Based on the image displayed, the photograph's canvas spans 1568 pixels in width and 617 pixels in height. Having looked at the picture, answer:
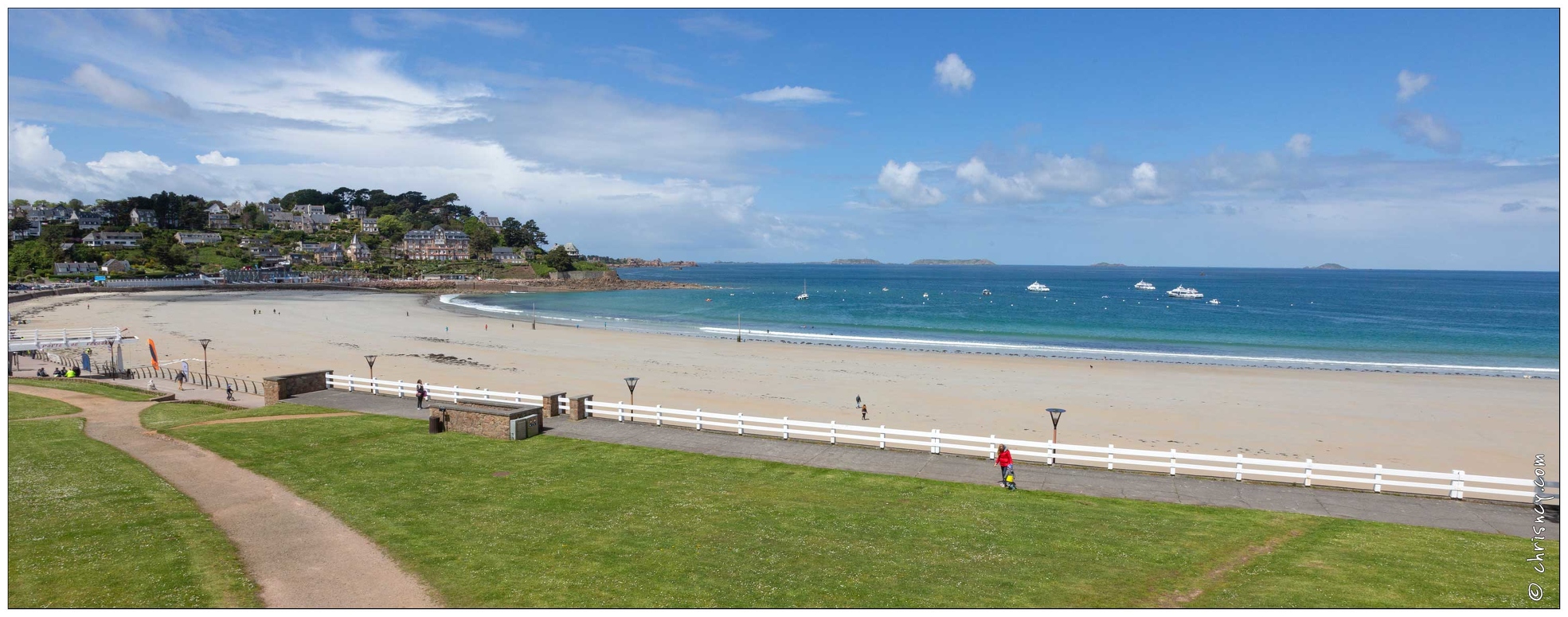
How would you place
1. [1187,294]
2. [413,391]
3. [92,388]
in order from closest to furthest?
1. [413,391]
2. [92,388]
3. [1187,294]

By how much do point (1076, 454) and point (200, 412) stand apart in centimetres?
2769

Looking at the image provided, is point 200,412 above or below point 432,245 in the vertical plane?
below

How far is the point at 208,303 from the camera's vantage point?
85.8 metres

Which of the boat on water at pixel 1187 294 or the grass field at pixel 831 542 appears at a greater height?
the boat on water at pixel 1187 294

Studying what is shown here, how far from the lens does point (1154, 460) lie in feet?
75.0

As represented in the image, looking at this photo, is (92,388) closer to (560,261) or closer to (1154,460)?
(1154,460)

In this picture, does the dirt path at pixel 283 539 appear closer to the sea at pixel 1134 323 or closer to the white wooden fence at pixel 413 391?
the white wooden fence at pixel 413 391

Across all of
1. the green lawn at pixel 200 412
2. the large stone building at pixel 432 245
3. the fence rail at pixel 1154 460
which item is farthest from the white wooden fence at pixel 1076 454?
the large stone building at pixel 432 245

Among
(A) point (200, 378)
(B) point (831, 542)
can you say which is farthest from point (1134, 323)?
(A) point (200, 378)

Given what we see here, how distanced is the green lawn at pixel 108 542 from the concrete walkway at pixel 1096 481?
8.03 meters

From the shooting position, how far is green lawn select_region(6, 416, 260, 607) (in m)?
10.4

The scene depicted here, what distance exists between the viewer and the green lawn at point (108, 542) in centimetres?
1044

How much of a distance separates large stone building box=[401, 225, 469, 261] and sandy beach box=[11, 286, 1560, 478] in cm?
13235

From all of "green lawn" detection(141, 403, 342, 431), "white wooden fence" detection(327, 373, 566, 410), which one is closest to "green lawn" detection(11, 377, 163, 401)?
"green lawn" detection(141, 403, 342, 431)
